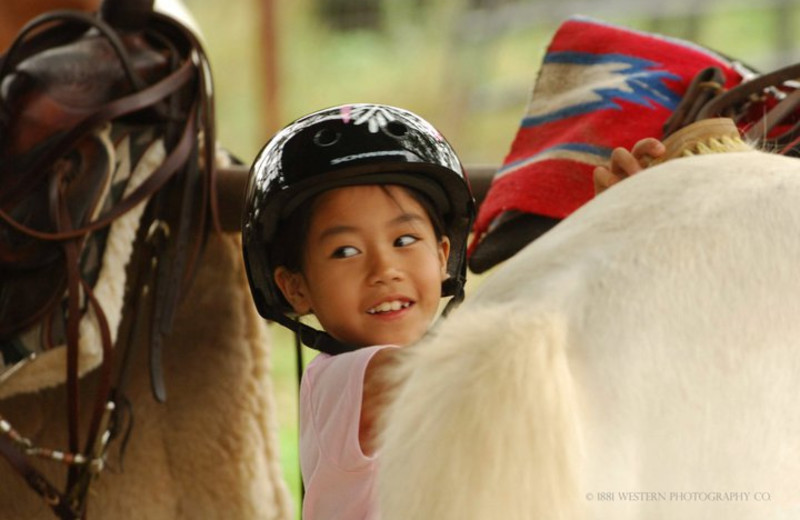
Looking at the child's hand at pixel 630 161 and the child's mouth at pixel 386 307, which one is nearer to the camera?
the child's hand at pixel 630 161

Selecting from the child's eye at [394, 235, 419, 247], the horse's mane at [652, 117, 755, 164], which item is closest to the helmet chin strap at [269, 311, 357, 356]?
the child's eye at [394, 235, 419, 247]

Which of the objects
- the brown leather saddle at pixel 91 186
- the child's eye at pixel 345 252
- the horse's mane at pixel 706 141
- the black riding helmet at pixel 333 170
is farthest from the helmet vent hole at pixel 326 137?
the brown leather saddle at pixel 91 186

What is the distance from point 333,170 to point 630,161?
284 mm

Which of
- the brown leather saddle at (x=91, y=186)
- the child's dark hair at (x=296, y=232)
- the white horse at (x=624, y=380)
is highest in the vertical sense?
the white horse at (x=624, y=380)

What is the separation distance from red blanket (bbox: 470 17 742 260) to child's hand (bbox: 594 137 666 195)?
0.36 meters

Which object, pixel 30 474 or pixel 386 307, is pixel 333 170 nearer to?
pixel 386 307

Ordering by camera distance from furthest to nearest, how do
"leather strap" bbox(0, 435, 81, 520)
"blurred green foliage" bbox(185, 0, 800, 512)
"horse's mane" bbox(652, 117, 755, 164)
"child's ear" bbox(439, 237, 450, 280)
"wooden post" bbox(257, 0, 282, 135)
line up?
"blurred green foliage" bbox(185, 0, 800, 512), "wooden post" bbox(257, 0, 282, 135), "leather strap" bbox(0, 435, 81, 520), "child's ear" bbox(439, 237, 450, 280), "horse's mane" bbox(652, 117, 755, 164)

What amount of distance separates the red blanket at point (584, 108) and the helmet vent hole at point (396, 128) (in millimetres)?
320

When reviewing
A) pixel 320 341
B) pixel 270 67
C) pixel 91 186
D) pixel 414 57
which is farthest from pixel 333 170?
pixel 414 57

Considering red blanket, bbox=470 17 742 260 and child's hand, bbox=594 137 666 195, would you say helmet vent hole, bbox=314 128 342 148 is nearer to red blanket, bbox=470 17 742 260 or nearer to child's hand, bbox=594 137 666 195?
child's hand, bbox=594 137 666 195

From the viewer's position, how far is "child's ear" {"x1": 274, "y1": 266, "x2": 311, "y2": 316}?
3.73 ft

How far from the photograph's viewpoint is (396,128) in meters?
1.12

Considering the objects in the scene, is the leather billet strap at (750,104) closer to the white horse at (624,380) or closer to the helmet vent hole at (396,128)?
the helmet vent hole at (396,128)

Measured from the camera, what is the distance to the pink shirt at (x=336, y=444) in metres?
0.90
